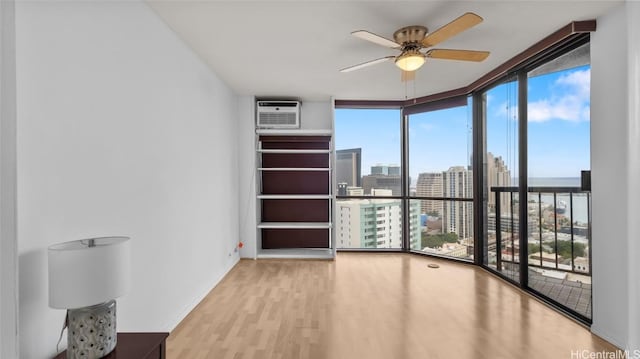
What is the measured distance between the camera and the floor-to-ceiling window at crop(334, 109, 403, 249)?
5234 millimetres

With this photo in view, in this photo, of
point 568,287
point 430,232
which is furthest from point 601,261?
point 430,232

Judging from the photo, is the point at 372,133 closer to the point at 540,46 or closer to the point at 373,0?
the point at 540,46

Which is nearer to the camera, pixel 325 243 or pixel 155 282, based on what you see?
pixel 155 282

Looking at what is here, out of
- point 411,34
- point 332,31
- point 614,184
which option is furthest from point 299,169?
point 614,184

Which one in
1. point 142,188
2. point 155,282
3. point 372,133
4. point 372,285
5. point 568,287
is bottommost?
point 372,285

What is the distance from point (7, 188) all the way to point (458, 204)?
4.88m

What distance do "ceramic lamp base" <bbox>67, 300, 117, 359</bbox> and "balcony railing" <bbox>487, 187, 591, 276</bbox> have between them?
365cm

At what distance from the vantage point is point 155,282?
2.34 meters

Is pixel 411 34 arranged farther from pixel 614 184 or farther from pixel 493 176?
pixel 493 176

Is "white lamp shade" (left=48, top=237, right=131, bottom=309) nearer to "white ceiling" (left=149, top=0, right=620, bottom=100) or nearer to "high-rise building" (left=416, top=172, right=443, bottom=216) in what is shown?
"white ceiling" (left=149, top=0, right=620, bottom=100)

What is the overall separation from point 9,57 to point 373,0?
7.20 ft

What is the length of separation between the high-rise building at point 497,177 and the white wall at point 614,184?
1180mm

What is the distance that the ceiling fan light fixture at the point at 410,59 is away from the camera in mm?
2666

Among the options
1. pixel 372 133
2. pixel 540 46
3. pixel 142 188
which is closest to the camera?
pixel 142 188
